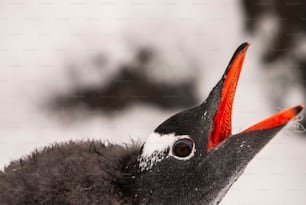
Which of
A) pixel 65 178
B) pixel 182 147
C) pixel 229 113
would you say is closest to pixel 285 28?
pixel 229 113

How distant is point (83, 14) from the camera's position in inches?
113

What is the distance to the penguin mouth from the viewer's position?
1.44 meters

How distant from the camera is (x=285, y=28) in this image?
2740mm

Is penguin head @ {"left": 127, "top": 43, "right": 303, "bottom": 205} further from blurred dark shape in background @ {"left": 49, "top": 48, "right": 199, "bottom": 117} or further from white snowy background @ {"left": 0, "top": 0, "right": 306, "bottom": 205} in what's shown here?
blurred dark shape in background @ {"left": 49, "top": 48, "right": 199, "bottom": 117}

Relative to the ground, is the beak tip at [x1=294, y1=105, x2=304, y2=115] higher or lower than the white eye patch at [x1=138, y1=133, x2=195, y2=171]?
higher

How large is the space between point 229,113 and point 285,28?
1308 mm

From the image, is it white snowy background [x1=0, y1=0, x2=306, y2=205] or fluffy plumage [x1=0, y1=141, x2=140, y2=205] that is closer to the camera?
fluffy plumage [x1=0, y1=141, x2=140, y2=205]

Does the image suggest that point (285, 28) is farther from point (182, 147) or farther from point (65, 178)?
point (65, 178)

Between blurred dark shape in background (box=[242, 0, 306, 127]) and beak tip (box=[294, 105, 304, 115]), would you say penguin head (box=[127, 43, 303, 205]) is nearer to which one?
beak tip (box=[294, 105, 304, 115])

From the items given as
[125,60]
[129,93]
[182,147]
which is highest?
[182,147]

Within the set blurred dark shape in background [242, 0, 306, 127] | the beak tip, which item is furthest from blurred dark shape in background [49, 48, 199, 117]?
the beak tip

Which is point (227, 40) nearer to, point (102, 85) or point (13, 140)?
point (102, 85)

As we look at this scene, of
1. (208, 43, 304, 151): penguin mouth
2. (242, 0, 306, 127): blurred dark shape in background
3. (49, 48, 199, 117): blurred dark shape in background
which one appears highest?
(208, 43, 304, 151): penguin mouth

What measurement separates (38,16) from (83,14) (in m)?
0.20
